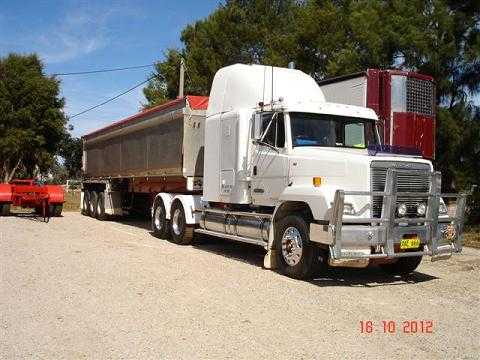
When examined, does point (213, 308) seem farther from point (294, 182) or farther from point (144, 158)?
point (144, 158)

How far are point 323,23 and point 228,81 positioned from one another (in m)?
11.8

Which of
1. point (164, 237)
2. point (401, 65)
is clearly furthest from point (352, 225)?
point (401, 65)

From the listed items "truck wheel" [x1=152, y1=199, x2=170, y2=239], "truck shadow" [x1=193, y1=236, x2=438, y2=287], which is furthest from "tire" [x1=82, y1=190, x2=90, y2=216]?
"truck shadow" [x1=193, y1=236, x2=438, y2=287]

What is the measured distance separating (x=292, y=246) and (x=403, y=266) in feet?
6.51

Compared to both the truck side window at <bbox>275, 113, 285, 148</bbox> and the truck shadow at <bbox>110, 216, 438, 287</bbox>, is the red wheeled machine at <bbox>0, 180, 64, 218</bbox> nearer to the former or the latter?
the truck shadow at <bbox>110, 216, 438, 287</bbox>

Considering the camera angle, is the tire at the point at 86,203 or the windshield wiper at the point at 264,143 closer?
the windshield wiper at the point at 264,143

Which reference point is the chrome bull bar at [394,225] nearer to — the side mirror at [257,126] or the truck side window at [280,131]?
the truck side window at [280,131]

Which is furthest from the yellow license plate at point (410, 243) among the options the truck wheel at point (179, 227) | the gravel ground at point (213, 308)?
the truck wheel at point (179, 227)

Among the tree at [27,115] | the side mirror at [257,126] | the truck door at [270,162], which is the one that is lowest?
the truck door at [270,162]

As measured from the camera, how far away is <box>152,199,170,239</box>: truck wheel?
14078mm

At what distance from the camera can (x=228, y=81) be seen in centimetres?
1164

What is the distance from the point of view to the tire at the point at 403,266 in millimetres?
9414

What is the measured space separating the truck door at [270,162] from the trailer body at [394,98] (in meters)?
4.51

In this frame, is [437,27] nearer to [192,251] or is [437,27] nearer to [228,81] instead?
[228,81]
